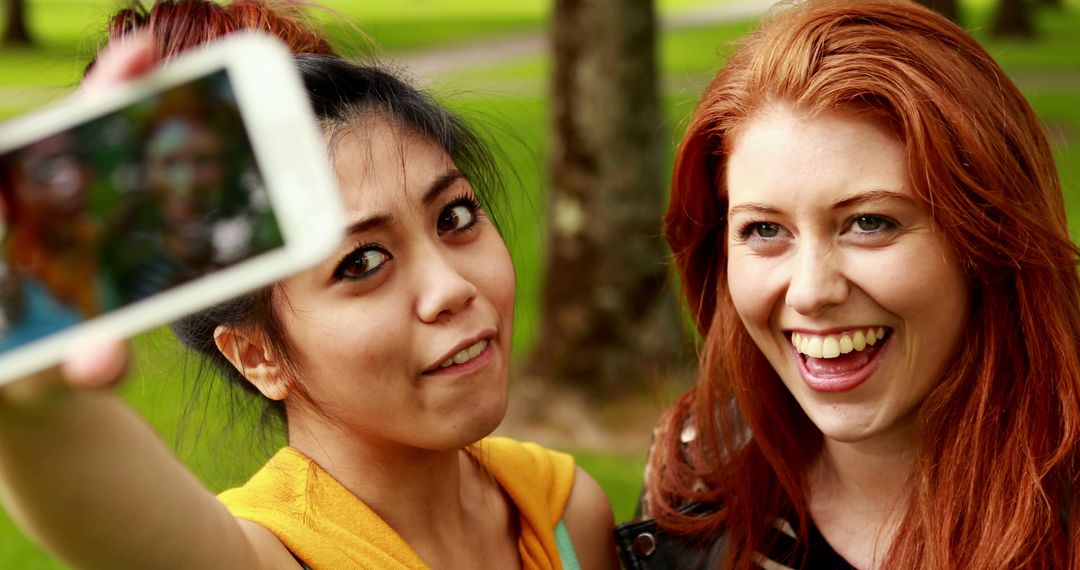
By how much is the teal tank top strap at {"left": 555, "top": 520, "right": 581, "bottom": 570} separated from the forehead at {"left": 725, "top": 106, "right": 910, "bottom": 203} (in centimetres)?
87

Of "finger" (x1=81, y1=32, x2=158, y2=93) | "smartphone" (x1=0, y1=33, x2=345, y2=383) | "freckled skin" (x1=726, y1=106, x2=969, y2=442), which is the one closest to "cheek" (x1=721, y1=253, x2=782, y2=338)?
"freckled skin" (x1=726, y1=106, x2=969, y2=442)

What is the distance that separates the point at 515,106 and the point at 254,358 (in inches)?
580

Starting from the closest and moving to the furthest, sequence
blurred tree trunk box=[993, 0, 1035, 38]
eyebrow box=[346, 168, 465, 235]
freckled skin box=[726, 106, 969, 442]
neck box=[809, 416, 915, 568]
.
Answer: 1. eyebrow box=[346, 168, 465, 235]
2. freckled skin box=[726, 106, 969, 442]
3. neck box=[809, 416, 915, 568]
4. blurred tree trunk box=[993, 0, 1035, 38]

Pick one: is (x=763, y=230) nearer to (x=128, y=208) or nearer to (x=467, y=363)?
(x=467, y=363)

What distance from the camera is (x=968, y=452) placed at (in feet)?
8.22

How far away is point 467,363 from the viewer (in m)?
2.35

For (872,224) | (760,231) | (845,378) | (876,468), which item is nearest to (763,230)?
(760,231)

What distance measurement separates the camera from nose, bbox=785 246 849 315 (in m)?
2.38

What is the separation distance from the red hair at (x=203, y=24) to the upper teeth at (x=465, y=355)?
74cm

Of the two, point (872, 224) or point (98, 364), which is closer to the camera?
point (98, 364)

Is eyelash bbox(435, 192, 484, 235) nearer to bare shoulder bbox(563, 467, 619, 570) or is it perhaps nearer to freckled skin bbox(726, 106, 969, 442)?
freckled skin bbox(726, 106, 969, 442)

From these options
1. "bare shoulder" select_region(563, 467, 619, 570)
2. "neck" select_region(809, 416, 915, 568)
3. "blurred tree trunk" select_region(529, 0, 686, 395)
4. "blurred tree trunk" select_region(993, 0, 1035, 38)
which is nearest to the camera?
"neck" select_region(809, 416, 915, 568)

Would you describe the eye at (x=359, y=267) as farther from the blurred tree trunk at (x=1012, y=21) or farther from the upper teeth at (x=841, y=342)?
the blurred tree trunk at (x=1012, y=21)

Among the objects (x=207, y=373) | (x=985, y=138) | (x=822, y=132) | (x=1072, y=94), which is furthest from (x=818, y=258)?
(x=1072, y=94)
